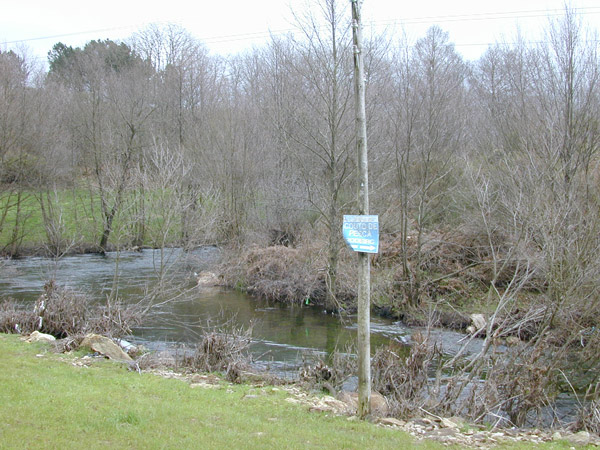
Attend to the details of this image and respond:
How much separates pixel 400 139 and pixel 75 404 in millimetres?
15154

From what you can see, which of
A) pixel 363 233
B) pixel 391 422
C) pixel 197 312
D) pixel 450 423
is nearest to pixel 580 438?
pixel 450 423

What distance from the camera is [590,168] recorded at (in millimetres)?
16969

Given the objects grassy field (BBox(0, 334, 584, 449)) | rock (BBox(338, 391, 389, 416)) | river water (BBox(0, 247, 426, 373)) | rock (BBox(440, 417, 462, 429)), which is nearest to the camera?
grassy field (BBox(0, 334, 584, 449))

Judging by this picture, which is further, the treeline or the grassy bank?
the treeline

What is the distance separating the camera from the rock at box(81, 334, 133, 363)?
11.3 m

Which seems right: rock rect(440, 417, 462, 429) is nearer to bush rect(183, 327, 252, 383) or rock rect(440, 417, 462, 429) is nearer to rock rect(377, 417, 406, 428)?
rock rect(377, 417, 406, 428)

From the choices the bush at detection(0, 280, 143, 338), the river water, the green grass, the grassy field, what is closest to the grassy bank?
the grassy field

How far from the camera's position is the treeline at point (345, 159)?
1586cm

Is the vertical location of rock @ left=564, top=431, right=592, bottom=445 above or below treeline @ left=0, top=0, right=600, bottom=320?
below

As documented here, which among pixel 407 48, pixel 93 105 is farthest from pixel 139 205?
pixel 93 105

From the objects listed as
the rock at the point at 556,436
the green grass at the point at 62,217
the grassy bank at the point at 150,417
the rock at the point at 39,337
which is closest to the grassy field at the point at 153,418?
the grassy bank at the point at 150,417

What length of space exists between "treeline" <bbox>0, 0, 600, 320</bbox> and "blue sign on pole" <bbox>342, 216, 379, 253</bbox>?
6729 millimetres

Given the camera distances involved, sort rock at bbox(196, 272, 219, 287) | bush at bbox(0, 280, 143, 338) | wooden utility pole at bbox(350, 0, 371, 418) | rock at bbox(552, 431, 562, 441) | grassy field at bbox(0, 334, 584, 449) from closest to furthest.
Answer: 1. grassy field at bbox(0, 334, 584, 449)
2. wooden utility pole at bbox(350, 0, 371, 418)
3. rock at bbox(552, 431, 562, 441)
4. bush at bbox(0, 280, 143, 338)
5. rock at bbox(196, 272, 219, 287)

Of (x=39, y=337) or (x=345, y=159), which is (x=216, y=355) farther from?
(x=345, y=159)
